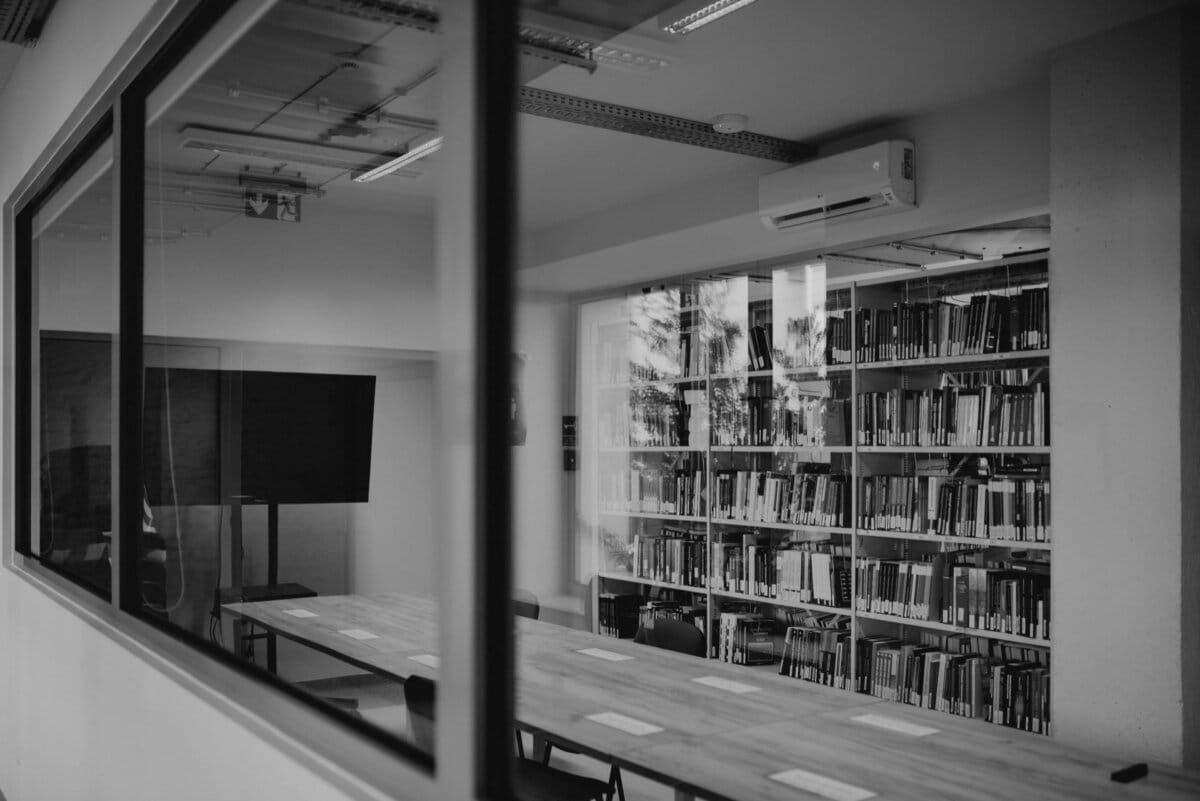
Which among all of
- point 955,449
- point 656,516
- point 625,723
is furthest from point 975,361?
point 625,723

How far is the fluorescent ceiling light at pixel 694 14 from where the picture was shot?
3475 millimetres

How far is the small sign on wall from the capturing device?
4000 mm

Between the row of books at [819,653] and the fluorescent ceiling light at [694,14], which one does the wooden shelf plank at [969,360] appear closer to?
the row of books at [819,653]

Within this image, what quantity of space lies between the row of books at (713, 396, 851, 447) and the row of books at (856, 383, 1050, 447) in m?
0.19

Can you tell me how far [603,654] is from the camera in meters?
3.79

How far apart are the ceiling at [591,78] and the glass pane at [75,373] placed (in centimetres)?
31

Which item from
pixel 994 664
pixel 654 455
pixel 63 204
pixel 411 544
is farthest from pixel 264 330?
pixel 994 664

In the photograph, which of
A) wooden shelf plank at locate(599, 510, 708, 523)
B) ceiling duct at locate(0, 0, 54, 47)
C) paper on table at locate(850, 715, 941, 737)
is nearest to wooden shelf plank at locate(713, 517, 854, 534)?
wooden shelf plank at locate(599, 510, 708, 523)

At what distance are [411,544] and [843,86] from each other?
3002 millimetres

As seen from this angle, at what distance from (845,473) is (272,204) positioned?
3.35 metres

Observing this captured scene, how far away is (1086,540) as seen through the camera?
3.86 m

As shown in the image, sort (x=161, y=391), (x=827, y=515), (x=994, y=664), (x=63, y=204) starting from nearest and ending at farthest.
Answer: (x=161, y=391)
(x=63, y=204)
(x=994, y=664)
(x=827, y=515)

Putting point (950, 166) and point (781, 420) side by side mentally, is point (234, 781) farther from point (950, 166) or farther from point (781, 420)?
point (781, 420)

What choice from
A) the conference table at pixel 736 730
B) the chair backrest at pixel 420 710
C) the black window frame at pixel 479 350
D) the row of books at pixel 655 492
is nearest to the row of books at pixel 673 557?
the row of books at pixel 655 492
